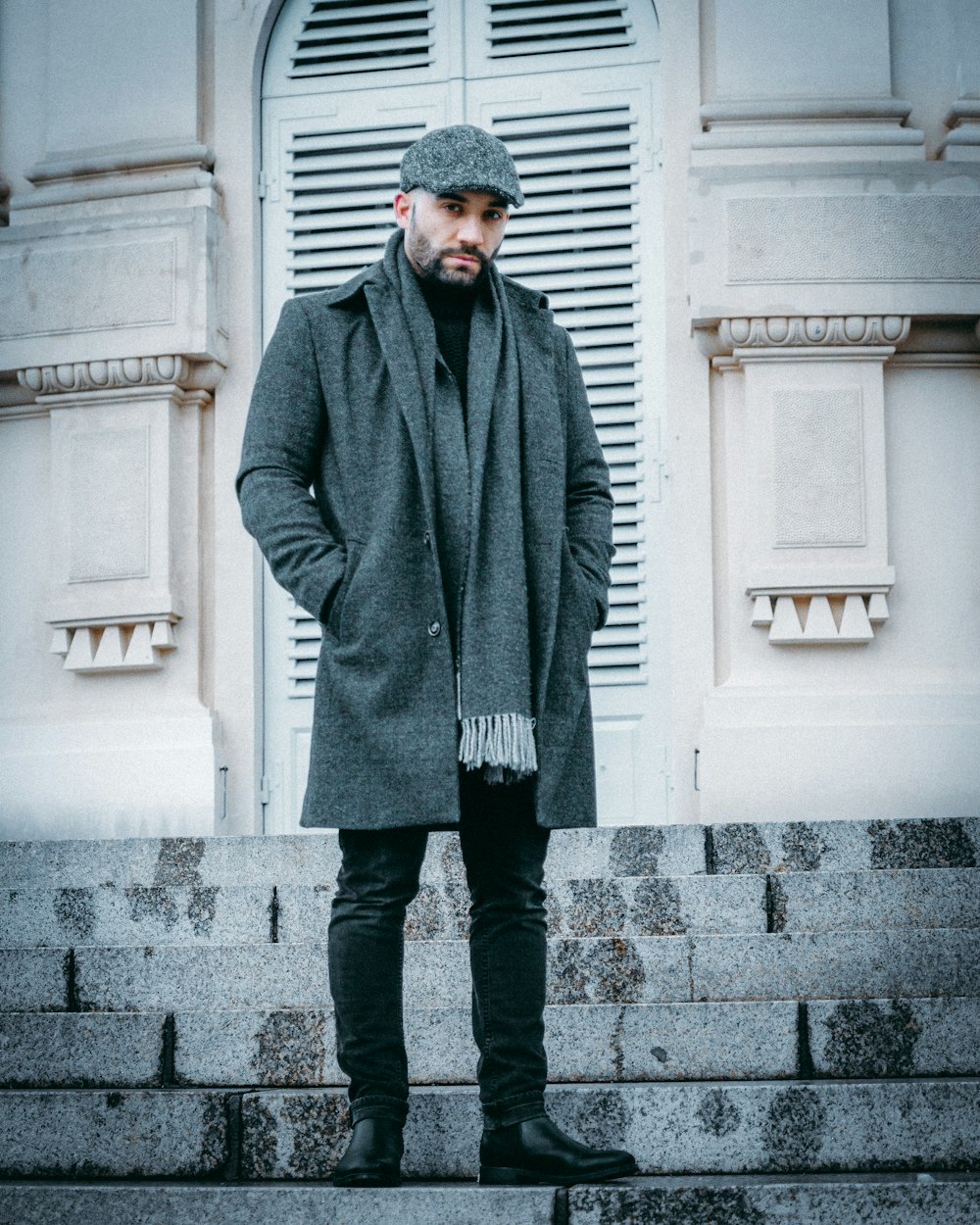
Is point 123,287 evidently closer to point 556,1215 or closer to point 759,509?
point 759,509

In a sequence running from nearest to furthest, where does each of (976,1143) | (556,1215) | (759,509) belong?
1. (556,1215)
2. (976,1143)
3. (759,509)

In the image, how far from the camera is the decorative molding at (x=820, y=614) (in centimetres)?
682

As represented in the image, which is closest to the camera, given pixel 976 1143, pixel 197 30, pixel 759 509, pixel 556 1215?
pixel 556 1215

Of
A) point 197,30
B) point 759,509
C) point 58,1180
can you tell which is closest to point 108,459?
point 197,30

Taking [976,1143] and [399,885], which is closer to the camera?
[399,885]

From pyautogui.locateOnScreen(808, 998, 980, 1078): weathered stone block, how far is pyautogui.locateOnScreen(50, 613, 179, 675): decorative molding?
384 cm

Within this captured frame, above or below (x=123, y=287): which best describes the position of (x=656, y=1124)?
below

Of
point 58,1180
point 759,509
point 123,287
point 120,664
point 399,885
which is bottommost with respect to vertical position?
point 58,1180

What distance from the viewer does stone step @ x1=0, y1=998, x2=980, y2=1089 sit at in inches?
160

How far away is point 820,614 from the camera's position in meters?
6.83

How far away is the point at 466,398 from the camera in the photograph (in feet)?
11.5

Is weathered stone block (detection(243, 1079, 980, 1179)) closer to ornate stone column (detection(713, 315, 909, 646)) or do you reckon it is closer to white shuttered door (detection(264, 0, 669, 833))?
ornate stone column (detection(713, 315, 909, 646))

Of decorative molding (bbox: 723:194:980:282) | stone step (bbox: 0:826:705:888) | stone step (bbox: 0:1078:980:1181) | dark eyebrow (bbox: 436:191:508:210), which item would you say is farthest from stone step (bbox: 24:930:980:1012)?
decorative molding (bbox: 723:194:980:282)

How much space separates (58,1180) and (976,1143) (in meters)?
1.90
